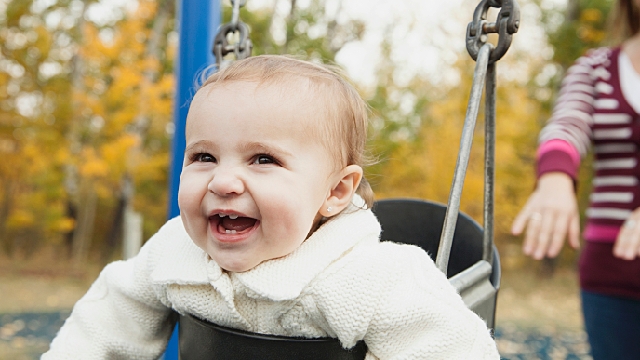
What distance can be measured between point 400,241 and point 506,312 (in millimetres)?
5298

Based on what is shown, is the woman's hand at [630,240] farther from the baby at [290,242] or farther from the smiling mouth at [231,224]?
the smiling mouth at [231,224]

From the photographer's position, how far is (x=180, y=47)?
1.71 metres

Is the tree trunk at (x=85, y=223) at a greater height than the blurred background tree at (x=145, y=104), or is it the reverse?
the blurred background tree at (x=145, y=104)

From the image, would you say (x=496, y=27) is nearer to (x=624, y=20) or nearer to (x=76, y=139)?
(x=624, y=20)

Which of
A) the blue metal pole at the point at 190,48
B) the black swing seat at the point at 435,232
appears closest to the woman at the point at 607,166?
the black swing seat at the point at 435,232

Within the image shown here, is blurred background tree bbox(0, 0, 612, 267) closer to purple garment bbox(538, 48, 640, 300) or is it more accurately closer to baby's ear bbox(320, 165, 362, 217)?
purple garment bbox(538, 48, 640, 300)

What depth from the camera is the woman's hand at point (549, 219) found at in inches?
42.9

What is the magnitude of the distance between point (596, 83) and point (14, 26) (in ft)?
25.8

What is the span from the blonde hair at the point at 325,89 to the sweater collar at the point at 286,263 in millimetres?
96

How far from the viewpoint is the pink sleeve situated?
121 centimetres

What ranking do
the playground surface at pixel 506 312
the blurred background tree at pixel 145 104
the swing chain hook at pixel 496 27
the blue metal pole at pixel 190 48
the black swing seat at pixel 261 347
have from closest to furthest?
1. the black swing seat at pixel 261 347
2. the swing chain hook at pixel 496 27
3. the blue metal pole at pixel 190 48
4. the playground surface at pixel 506 312
5. the blurred background tree at pixel 145 104

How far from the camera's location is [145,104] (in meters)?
7.02

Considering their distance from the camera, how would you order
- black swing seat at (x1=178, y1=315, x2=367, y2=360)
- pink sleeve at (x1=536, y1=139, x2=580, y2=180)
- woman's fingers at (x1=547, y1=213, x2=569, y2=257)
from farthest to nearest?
1. pink sleeve at (x1=536, y1=139, x2=580, y2=180)
2. woman's fingers at (x1=547, y1=213, x2=569, y2=257)
3. black swing seat at (x1=178, y1=315, x2=367, y2=360)

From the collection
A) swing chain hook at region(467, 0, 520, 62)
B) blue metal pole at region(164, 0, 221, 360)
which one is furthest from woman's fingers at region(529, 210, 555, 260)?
blue metal pole at region(164, 0, 221, 360)
